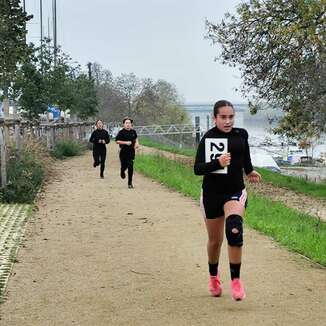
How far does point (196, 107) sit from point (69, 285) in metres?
65.7

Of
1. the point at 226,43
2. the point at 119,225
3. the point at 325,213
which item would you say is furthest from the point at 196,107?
the point at 119,225

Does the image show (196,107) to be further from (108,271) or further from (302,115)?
(108,271)

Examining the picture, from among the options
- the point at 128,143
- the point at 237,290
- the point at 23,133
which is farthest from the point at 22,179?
the point at 237,290

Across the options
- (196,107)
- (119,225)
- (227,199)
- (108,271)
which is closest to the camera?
(227,199)

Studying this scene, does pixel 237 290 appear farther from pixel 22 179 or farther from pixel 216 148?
pixel 22 179

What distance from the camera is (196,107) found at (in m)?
72.2

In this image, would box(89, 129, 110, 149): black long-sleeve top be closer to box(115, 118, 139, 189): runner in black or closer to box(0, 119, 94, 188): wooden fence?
box(0, 119, 94, 188): wooden fence

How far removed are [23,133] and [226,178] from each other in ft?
59.2

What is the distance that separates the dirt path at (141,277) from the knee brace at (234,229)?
0.56 m

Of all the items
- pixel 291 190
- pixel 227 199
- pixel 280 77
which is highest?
pixel 280 77

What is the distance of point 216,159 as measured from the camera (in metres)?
6.16

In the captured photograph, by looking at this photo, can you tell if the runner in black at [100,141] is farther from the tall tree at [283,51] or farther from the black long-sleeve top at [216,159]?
the black long-sleeve top at [216,159]

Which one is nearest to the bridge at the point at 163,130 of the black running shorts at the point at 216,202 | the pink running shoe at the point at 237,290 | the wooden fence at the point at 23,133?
the wooden fence at the point at 23,133

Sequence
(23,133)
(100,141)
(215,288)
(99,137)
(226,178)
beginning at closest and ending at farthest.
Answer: (226,178)
(215,288)
(100,141)
(99,137)
(23,133)
